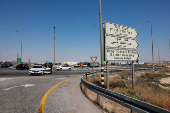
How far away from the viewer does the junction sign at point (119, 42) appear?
9570 millimetres

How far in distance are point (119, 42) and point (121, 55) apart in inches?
39.5

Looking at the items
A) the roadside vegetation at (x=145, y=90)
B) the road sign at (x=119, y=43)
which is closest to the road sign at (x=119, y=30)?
the road sign at (x=119, y=43)

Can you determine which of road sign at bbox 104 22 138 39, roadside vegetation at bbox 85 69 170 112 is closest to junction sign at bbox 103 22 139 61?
road sign at bbox 104 22 138 39

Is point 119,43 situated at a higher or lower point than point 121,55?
higher

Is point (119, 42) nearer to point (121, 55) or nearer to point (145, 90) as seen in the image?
point (121, 55)

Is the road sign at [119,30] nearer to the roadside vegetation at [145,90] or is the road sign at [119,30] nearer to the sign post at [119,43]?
the sign post at [119,43]

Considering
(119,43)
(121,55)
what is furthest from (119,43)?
(121,55)

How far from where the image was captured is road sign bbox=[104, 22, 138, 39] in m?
9.67

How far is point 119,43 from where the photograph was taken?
10141 mm

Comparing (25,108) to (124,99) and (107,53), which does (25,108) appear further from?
(107,53)

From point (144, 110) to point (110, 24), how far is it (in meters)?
7.44

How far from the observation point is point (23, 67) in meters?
37.3

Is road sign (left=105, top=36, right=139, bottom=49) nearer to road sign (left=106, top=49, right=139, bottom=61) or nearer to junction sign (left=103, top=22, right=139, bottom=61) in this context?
junction sign (left=103, top=22, right=139, bottom=61)

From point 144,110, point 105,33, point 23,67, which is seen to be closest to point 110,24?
point 105,33
